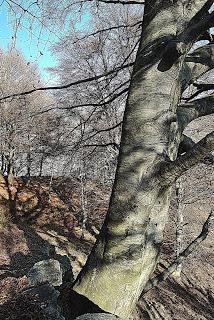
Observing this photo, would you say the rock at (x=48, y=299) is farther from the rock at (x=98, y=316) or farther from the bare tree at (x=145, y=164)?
the rock at (x=98, y=316)

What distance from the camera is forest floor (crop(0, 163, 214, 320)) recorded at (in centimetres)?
610

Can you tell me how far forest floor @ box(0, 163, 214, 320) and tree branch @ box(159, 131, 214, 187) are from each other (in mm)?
1463

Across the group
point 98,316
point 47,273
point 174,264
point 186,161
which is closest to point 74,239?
point 47,273

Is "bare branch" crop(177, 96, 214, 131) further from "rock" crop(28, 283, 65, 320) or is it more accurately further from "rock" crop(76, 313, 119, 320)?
"rock" crop(28, 283, 65, 320)

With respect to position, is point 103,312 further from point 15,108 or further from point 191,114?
point 15,108

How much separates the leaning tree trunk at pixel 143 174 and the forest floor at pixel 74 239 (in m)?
0.72

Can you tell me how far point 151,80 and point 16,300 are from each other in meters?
2.19

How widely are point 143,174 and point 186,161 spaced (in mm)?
378

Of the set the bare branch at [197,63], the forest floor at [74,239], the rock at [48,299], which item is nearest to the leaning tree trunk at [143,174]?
the bare branch at [197,63]

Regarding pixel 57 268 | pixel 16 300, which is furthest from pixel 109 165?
pixel 16 300

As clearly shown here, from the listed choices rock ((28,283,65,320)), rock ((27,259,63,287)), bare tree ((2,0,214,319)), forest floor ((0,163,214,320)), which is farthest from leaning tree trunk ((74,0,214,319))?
rock ((27,259,63,287))

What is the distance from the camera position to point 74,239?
1385 centimetres

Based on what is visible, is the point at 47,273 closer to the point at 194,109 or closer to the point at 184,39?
the point at 194,109

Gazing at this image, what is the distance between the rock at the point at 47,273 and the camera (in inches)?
157
